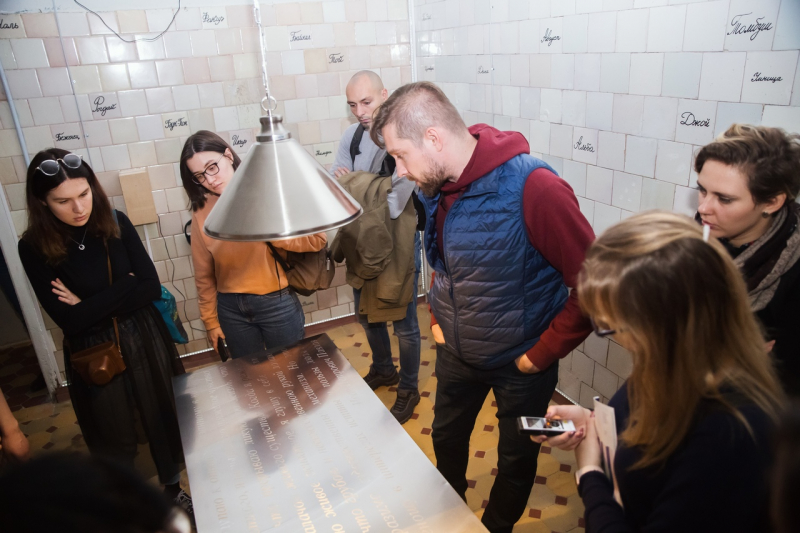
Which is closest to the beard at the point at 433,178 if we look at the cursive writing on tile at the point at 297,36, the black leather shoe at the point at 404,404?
the black leather shoe at the point at 404,404

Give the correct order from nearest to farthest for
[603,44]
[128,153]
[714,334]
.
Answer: [714,334]
[603,44]
[128,153]

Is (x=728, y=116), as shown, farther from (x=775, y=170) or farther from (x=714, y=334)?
(x=714, y=334)

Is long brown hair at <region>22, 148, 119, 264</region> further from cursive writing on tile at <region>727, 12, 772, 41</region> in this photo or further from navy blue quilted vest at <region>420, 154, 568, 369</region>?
cursive writing on tile at <region>727, 12, 772, 41</region>

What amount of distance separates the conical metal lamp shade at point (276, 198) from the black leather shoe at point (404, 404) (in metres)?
2.46

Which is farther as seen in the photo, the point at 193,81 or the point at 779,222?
the point at 193,81

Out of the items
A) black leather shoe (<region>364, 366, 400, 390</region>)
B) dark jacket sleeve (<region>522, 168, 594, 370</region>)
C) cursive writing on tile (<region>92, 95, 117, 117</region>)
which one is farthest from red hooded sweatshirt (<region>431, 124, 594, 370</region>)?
cursive writing on tile (<region>92, 95, 117, 117</region>)

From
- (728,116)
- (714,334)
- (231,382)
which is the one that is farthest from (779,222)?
(231,382)

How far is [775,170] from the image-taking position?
5.84 feet

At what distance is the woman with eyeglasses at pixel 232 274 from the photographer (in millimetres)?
2670

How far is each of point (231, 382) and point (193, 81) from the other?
9.05 feet

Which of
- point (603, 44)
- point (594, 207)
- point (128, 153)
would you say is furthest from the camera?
point (128, 153)

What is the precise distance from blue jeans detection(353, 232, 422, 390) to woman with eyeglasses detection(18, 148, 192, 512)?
1352 millimetres

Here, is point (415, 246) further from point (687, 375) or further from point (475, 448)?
point (687, 375)

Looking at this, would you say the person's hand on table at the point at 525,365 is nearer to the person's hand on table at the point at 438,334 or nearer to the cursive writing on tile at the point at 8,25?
the person's hand on table at the point at 438,334
